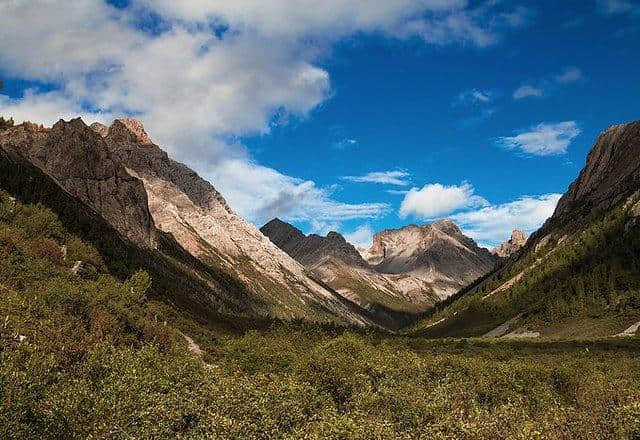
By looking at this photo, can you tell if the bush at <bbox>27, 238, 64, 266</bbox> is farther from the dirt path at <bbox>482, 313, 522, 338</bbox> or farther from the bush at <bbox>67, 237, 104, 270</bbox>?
the dirt path at <bbox>482, 313, 522, 338</bbox>

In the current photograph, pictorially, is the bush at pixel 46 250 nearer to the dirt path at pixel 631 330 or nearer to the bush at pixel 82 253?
the bush at pixel 82 253

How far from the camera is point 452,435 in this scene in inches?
1172

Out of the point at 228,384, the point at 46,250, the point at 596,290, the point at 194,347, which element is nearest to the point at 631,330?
the point at 596,290

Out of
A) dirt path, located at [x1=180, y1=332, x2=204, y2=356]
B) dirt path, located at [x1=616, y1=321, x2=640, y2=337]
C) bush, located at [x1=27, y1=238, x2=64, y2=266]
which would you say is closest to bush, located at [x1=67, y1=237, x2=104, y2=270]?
bush, located at [x1=27, y1=238, x2=64, y2=266]

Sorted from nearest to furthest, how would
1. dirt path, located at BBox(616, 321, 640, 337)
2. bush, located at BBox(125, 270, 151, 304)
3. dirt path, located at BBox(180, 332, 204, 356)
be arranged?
dirt path, located at BBox(180, 332, 204, 356)
bush, located at BBox(125, 270, 151, 304)
dirt path, located at BBox(616, 321, 640, 337)

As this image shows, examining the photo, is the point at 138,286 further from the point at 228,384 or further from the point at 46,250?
the point at 228,384

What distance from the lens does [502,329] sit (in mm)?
183250

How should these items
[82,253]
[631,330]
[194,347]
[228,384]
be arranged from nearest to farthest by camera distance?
[228,384]
[194,347]
[82,253]
[631,330]

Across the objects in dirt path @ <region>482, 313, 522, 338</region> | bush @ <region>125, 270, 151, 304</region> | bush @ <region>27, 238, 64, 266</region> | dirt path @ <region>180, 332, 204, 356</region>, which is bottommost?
dirt path @ <region>180, 332, 204, 356</region>

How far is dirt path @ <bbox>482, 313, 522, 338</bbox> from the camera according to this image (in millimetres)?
178625

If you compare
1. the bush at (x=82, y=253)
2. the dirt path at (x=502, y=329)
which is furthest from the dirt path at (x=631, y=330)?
the bush at (x=82, y=253)

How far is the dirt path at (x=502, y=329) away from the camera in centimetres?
17862

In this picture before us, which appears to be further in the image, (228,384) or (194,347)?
(194,347)

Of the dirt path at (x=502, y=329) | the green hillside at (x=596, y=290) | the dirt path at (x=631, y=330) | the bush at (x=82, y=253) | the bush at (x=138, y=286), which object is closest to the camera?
the bush at (x=138, y=286)
